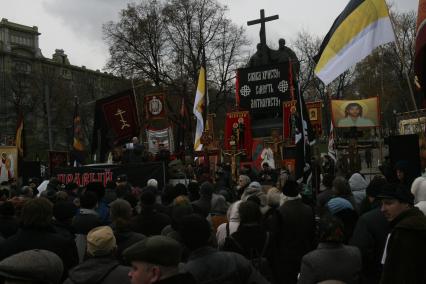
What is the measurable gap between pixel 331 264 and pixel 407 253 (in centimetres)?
108

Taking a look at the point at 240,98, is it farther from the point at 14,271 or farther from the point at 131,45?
the point at 131,45

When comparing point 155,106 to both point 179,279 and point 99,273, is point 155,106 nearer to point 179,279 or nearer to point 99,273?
point 99,273

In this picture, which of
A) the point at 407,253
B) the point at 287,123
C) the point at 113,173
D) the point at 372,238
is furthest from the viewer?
the point at 287,123

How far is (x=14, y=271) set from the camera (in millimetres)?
2723

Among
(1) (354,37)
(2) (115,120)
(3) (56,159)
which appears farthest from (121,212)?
(3) (56,159)

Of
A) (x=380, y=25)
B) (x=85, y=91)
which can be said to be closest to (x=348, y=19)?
(x=380, y=25)

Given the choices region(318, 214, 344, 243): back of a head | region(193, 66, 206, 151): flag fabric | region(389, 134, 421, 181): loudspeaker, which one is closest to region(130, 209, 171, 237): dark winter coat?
region(318, 214, 344, 243): back of a head

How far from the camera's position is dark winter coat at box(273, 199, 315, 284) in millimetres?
5691

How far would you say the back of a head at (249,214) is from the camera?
16.9 feet

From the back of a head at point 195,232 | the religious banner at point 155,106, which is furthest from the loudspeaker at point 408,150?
the religious banner at point 155,106

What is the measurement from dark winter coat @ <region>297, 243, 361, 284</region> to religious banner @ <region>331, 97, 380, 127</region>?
686 inches

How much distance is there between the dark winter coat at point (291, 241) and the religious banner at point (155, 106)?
41.5 feet

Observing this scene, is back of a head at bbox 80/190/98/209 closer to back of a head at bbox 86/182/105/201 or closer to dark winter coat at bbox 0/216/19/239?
dark winter coat at bbox 0/216/19/239

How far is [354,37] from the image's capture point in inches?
339
